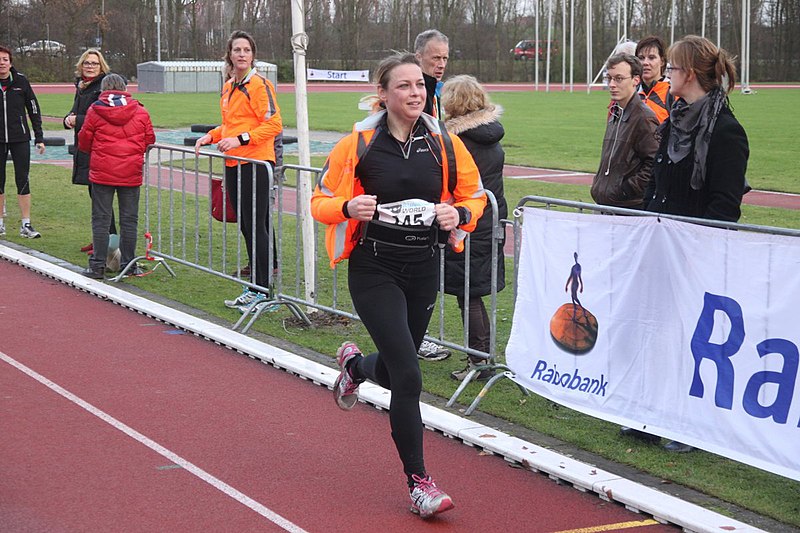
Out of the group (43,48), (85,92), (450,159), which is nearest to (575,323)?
(450,159)

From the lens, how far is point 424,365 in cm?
797

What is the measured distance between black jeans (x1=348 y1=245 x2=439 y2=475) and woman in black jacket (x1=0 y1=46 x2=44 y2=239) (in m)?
9.28

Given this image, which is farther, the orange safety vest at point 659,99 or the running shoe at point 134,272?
the running shoe at point 134,272

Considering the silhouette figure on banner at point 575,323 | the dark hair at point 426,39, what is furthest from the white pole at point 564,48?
the silhouette figure on banner at point 575,323

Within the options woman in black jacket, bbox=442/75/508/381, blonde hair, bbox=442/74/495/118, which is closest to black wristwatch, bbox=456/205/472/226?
woman in black jacket, bbox=442/75/508/381

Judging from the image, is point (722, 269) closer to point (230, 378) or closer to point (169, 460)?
point (169, 460)

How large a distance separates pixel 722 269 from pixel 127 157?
6830 mm

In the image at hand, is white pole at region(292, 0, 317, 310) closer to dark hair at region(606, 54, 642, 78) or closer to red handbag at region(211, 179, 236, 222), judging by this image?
red handbag at region(211, 179, 236, 222)

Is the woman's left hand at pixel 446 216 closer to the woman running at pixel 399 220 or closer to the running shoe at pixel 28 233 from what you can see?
the woman running at pixel 399 220

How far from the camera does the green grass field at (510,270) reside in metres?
5.68

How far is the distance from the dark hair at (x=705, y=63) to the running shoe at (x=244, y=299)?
4839mm

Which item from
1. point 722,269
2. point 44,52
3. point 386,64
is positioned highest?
point 44,52

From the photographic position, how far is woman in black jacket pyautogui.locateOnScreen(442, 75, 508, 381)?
7141 mm

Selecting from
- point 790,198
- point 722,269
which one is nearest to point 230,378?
point 722,269
